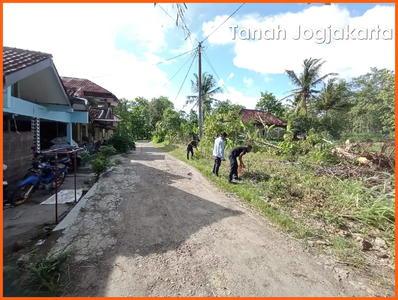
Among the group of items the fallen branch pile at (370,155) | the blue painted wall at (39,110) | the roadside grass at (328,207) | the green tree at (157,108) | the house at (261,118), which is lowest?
the roadside grass at (328,207)

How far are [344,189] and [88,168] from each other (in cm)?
965

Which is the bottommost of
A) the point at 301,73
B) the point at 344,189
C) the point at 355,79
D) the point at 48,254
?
the point at 48,254

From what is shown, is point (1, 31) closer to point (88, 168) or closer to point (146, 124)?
point (88, 168)

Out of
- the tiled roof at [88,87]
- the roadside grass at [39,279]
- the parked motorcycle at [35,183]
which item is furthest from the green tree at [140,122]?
the roadside grass at [39,279]

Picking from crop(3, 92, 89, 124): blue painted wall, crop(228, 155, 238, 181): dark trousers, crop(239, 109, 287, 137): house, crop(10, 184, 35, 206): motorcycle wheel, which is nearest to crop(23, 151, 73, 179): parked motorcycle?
crop(10, 184, 35, 206): motorcycle wheel

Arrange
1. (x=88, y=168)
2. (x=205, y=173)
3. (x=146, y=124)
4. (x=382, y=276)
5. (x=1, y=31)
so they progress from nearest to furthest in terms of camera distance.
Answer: (x=1, y=31), (x=382, y=276), (x=205, y=173), (x=88, y=168), (x=146, y=124)

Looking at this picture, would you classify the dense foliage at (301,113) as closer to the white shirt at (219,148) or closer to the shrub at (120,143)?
the shrub at (120,143)

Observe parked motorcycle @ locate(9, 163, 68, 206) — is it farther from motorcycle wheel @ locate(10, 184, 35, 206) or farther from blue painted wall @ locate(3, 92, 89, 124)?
blue painted wall @ locate(3, 92, 89, 124)

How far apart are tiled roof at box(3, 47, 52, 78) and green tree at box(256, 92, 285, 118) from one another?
98.5 ft

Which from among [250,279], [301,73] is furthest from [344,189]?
[301,73]

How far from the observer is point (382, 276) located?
8.38 ft

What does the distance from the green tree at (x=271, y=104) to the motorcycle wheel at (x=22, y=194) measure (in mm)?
31114

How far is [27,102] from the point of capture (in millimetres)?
5984

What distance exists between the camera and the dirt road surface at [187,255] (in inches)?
90.7
